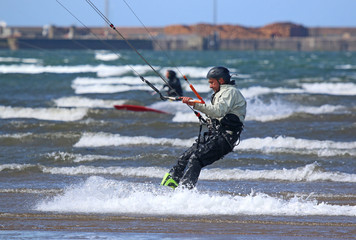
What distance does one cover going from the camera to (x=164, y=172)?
38.3 feet

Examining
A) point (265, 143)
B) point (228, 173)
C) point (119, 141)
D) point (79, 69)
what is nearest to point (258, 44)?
point (79, 69)

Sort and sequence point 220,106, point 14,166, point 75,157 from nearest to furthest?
point 220,106
point 14,166
point 75,157

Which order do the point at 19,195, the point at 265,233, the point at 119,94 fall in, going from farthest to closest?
the point at 119,94 → the point at 19,195 → the point at 265,233

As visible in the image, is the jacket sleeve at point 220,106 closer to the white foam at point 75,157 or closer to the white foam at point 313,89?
the white foam at point 75,157

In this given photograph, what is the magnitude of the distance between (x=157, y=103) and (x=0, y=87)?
1070 cm

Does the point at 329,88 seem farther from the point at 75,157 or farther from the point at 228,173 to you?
the point at 228,173

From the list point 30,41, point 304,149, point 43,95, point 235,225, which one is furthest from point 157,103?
point 30,41

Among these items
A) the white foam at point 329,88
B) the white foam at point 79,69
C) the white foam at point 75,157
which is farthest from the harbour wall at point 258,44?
the white foam at point 75,157

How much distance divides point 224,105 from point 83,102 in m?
19.2

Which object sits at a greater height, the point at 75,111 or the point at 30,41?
the point at 30,41

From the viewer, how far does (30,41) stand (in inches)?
4491

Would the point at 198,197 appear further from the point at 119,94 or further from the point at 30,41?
the point at 30,41

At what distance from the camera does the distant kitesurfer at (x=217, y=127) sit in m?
7.80

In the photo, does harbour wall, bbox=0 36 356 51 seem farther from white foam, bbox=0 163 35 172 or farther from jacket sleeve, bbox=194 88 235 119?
jacket sleeve, bbox=194 88 235 119
